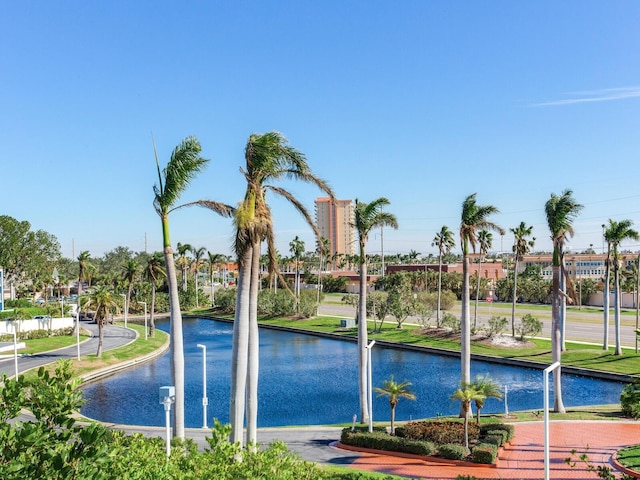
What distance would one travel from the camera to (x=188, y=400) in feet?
121

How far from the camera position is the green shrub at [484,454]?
66.1 feet

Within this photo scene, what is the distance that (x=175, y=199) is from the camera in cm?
1538

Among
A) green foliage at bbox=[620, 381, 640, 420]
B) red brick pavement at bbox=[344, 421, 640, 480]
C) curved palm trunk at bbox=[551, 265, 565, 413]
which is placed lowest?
red brick pavement at bbox=[344, 421, 640, 480]

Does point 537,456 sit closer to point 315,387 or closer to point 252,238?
point 252,238

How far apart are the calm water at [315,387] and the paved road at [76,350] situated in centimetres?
571

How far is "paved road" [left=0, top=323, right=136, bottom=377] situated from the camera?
44.2 m

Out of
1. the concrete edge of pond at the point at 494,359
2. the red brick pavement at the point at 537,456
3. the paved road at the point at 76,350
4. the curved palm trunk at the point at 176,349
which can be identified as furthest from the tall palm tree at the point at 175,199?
the concrete edge of pond at the point at 494,359

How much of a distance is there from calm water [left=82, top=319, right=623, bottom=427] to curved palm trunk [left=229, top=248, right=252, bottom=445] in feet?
58.4

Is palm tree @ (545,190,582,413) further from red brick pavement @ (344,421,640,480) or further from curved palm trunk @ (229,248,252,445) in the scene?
curved palm trunk @ (229,248,252,445)

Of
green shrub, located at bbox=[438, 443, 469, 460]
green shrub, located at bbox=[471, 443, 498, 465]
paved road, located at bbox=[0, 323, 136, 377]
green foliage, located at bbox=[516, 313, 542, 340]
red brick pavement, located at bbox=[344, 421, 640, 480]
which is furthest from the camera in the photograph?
green foliage, located at bbox=[516, 313, 542, 340]

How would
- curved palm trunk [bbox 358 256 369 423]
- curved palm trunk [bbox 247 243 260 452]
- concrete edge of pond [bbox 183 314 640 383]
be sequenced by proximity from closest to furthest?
curved palm trunk [bbox 247 243 260 452] < curved palm trunk [bbox 358 256 369 423] < concrete edge of pond [bbox 183 314 640 383]

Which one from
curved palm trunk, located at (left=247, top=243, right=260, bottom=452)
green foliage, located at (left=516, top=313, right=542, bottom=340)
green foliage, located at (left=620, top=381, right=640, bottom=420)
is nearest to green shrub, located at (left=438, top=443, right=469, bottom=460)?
green foliage, located at (left=620, top=381, right=640, bottom=420)

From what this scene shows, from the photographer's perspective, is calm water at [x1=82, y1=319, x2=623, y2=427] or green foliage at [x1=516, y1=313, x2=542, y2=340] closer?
calm water at [x1=82, y1=319, x2=623, y2=427]

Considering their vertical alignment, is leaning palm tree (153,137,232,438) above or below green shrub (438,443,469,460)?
Result: above
